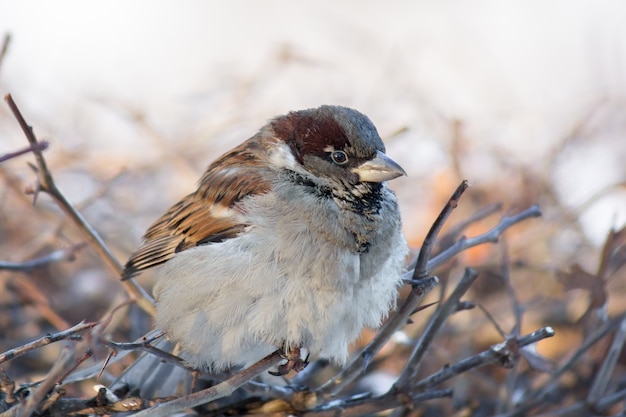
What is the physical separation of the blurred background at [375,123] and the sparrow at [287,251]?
33 cm

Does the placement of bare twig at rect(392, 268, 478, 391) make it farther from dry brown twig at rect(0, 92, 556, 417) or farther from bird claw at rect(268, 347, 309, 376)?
bird claw at rect(268, 347, 309, 376)

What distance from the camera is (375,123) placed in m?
3.82

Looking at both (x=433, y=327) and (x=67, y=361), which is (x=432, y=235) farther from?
(x=67, y=361)

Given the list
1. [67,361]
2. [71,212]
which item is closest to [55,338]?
[67,361]

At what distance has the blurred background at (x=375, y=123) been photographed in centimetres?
310

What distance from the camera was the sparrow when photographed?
6.67 ft

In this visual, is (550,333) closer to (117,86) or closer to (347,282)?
(347,282)

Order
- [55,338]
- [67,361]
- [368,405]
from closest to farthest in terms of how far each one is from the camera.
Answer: [67,361]
[55,338]
[368,405]

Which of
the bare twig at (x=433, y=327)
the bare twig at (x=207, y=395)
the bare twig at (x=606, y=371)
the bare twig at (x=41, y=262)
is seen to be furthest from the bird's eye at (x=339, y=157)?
the bare twig at (x=606, y=371)

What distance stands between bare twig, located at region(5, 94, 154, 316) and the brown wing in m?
0.07

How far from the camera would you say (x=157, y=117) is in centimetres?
413

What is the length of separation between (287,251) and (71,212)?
1.82 ft

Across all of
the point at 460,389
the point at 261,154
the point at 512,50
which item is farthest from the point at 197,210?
the point at 512,50

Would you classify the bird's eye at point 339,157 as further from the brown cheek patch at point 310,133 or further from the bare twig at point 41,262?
the bare twig at point 41,262
